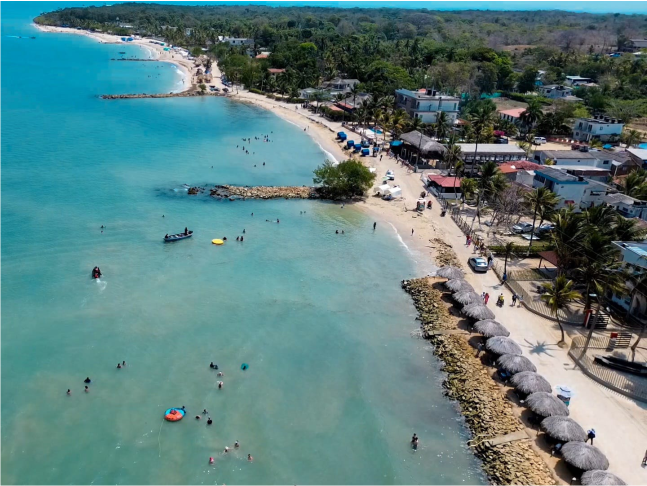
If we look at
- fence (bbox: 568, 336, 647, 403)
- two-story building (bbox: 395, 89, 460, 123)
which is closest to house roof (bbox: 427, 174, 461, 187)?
fence (bbox: 568, 336, 647, 403)

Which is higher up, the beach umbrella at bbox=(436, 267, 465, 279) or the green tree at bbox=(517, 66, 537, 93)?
the green tree at bbox=(517, 66, 537, 93)

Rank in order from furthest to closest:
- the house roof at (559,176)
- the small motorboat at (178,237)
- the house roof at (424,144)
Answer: the house roof at (424,144) < the house roof at (559,176) < the small motorboat at (178,237)

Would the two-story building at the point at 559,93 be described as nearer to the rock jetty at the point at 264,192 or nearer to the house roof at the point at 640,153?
the house roof at the point at 640,153

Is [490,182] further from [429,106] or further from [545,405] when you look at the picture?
[429,106]

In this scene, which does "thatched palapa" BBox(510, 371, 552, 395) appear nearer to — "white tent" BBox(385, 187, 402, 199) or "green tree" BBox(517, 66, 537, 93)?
"white tent" BBox(385, 187, 402, 199)

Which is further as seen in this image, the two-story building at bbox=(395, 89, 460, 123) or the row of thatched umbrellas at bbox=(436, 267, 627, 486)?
the two-story building at bbox=(395, 89, 460, 123)

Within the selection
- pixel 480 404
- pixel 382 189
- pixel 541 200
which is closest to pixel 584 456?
pixel 480 404

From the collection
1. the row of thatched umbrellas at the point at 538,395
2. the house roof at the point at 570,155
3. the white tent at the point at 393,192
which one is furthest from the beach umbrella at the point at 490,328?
the house roof at the point at 570,155
